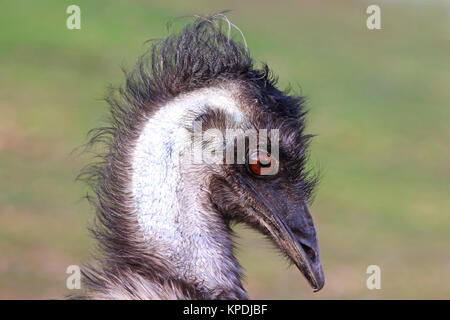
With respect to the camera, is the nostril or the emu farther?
the nostril

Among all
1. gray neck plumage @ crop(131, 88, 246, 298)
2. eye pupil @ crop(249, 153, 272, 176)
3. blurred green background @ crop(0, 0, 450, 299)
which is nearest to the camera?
gray neck plumage @ crop(131, 88, 246, 298)

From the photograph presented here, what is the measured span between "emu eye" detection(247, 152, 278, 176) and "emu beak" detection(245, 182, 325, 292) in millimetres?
80

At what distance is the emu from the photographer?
3812 millimetres

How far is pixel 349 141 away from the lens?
1280 centimetres

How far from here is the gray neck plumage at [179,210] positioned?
3809 millimetres

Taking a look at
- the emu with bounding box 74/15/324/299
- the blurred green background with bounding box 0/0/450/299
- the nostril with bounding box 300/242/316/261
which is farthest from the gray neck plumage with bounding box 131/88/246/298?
the blurred green background with bounding box 0/0/450/299

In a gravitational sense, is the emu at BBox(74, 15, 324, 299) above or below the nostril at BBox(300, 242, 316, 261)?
above

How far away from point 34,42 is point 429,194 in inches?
258

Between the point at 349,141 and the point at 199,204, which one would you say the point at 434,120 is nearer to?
the point at 349,141

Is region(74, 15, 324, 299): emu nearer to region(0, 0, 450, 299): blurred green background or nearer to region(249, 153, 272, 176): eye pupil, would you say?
region(249, 153, 272, 176): eye pupil

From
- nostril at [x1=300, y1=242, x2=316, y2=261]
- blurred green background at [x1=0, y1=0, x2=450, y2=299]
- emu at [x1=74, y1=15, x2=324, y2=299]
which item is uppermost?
blurred green background at [x1=0, y1=0, x2=450, y2=299]

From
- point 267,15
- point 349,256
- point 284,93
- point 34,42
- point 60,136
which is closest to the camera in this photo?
point 284,93

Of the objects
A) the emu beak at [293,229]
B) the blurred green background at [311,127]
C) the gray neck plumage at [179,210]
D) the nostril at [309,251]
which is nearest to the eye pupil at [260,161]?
the emu beak at [293,229]

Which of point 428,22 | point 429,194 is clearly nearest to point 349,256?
point 429,194
